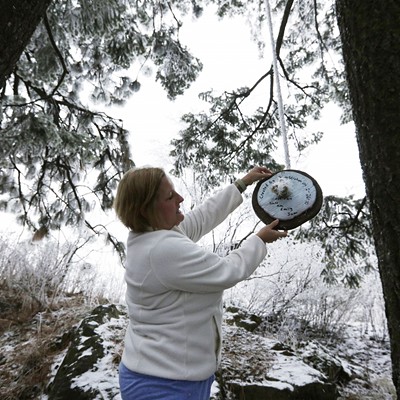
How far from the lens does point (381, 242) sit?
1073mm

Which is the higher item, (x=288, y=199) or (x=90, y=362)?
(x=288, y=199)

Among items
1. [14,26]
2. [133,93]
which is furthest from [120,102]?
[14,26]

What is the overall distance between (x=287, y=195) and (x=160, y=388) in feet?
2.54

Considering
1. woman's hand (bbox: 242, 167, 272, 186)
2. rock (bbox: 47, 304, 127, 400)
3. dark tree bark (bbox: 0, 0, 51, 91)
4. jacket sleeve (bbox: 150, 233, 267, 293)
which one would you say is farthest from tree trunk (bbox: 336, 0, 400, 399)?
rock (bbox: 47, 304, 127, 400)

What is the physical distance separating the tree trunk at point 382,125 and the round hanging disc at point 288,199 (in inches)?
7.7

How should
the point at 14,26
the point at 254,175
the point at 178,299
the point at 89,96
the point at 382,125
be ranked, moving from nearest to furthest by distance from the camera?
the point at 382,125
the point at 178,299
the point at 14,26
the point at 254,175
the point at 89,96

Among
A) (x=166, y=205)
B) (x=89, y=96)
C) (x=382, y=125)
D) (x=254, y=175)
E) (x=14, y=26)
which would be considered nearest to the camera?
(x=382, y=125)

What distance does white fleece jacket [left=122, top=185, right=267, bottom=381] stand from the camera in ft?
3.67

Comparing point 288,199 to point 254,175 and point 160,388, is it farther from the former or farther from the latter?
point 160,388

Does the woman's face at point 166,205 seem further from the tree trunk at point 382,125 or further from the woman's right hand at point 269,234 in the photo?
the tree trunk at point 382,125

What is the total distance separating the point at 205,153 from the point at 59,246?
2.19 metres

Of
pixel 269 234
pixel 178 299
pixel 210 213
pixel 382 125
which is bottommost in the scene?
pixel 178 299

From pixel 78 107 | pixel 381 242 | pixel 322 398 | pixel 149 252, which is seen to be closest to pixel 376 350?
pixel 322 398

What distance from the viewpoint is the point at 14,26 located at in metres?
1.42
